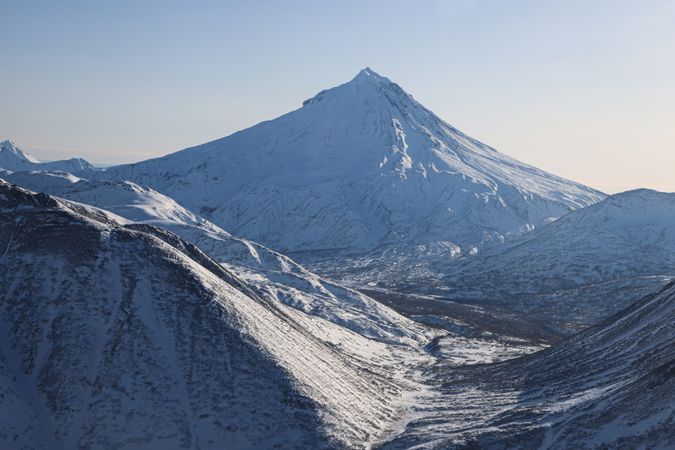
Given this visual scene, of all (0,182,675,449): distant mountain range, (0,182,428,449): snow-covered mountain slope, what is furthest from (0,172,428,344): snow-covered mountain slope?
(0,182,675,449): distant mountain range

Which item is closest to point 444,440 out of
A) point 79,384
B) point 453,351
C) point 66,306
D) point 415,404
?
point 415,404

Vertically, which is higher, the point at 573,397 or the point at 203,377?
the point at 203,377

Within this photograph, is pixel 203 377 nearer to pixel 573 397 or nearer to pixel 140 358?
pixel 140 358

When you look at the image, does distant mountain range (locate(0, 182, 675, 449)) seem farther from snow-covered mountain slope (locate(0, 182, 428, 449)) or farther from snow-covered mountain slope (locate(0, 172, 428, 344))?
snow-covered mountain slope (locate(0, 172, 428, 344))

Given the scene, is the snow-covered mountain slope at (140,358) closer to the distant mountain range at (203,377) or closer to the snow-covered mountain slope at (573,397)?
the distant mountain range at (203,377)

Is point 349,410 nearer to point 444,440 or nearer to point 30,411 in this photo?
point 444,440

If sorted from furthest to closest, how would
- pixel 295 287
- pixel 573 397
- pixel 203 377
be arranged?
pixel 295 287 < pixel 573 397 < pixel 203 377

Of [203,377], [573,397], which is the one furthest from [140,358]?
[573,397]
